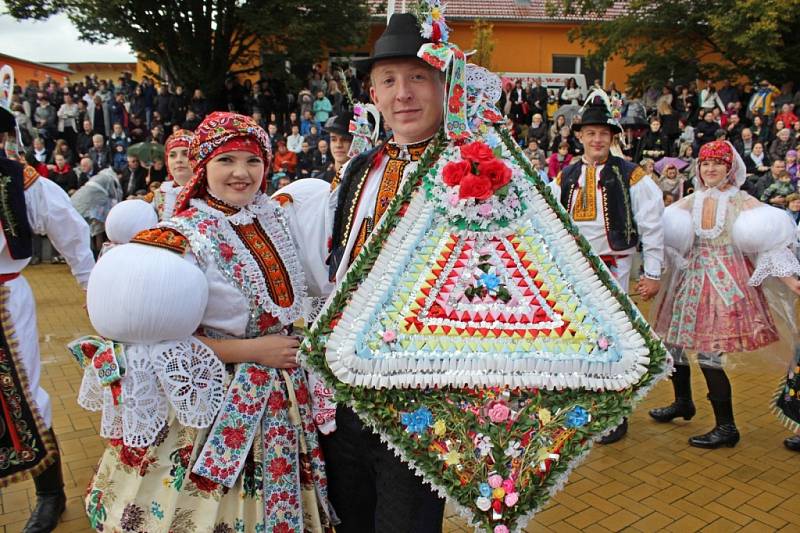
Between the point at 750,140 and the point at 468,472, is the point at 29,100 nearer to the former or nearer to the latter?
the point at 750,140

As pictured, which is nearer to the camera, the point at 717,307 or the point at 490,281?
the point at 490,281

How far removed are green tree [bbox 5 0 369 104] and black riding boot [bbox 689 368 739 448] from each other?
1629 centimetres

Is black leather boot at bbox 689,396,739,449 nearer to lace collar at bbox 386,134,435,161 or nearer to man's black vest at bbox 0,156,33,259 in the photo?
lace collar at bbox 386,134,435,161

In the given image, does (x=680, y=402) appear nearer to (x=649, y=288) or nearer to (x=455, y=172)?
(x=649, y=288)

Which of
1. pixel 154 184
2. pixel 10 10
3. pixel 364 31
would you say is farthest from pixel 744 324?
pixel 10 10

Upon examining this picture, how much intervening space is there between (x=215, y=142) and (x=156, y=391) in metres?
0.86

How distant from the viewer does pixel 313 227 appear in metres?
2.60

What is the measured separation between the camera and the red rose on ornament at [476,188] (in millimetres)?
1860

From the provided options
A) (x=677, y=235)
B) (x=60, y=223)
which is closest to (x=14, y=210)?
(x=60, y=223)

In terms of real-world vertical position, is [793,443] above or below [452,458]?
below

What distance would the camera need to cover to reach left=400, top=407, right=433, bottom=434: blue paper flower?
1.81m

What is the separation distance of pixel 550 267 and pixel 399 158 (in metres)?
0.77

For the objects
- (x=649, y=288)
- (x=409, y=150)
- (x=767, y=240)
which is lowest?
(x=649, y=288)

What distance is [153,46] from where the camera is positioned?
63.9 feet
